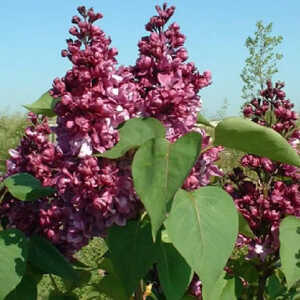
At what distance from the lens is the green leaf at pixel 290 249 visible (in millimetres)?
1165

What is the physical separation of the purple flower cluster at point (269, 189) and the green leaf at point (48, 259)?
500 mm

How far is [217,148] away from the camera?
1234mm

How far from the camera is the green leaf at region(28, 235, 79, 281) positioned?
4.07 ft

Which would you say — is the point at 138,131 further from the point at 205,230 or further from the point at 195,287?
the point at 195,287

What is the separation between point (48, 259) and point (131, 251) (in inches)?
8.8

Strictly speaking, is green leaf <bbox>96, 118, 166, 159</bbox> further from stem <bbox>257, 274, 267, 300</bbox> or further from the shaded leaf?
stem <bbox>257, 274, 267, 300</bbox>

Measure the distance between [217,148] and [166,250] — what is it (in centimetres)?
26

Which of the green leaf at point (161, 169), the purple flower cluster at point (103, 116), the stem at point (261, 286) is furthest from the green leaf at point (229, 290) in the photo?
the green leaf at point (161, 169)

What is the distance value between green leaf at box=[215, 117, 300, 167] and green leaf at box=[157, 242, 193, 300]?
0.91 feet

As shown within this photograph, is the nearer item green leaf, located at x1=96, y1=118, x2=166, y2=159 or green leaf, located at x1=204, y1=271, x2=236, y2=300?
green leaf, located at x1=96, y1=118, x2=166, y2=159

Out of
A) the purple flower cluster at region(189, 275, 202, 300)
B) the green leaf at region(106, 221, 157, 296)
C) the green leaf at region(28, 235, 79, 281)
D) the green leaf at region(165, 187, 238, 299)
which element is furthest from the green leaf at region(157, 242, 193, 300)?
the purple flower cluster at region(189, 275, 202, 300)

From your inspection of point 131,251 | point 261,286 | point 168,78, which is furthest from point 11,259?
point 261,286

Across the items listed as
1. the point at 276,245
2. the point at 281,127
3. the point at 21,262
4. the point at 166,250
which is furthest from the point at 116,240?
the point at 281,127

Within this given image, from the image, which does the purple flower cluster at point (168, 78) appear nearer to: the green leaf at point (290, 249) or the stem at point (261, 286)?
the green leaf at point (290, 249)
